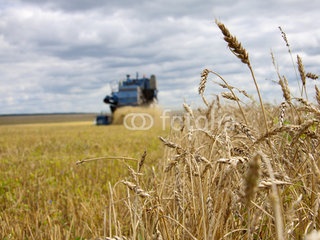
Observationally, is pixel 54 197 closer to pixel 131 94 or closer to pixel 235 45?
pixel 235 45

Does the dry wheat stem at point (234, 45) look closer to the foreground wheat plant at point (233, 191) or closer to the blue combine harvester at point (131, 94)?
the foreground wheat plant at point (233, 191)

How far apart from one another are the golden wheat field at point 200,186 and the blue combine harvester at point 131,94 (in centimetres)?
2204

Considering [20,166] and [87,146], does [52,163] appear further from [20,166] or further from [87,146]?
[87,146]

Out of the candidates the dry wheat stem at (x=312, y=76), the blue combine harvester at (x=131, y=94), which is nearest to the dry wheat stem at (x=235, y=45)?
the dry wheat stem at (x=312, y=76)

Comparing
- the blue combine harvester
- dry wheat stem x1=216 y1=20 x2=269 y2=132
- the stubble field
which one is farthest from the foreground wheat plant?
the blue combine harvester

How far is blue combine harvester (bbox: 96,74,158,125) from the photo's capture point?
28.5 meters

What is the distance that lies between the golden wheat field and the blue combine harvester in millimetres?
22043

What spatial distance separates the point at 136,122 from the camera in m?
23.2

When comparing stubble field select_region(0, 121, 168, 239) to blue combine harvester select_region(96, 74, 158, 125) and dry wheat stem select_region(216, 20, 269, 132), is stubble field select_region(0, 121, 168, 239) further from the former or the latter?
blue combine harvester select_region(96, 74, 158, 125)

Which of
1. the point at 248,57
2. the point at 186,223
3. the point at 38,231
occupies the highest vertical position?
the point at 248,57

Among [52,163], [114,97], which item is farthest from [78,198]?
[114,97]

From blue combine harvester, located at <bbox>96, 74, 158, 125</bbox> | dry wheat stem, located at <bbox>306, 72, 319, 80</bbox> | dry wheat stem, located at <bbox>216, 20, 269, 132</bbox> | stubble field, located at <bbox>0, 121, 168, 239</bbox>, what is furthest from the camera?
blue combine harvester, located at <bbox>96, 74, 158, 125</bbox>

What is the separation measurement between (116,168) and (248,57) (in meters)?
3.91

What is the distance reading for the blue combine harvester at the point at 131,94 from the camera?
2850 cm
